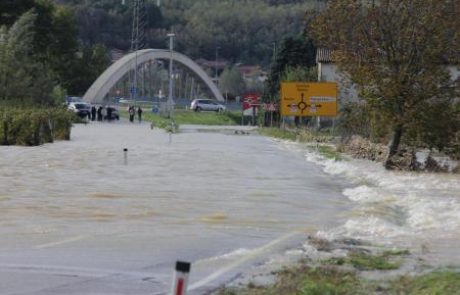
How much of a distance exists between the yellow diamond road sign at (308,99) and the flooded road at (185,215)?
1883 cm

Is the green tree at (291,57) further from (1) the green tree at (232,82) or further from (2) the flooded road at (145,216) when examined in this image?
(1) the green tree at (232,82)

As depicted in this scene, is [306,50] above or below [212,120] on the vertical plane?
above

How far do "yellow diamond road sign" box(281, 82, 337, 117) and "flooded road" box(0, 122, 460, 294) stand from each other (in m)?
18.8

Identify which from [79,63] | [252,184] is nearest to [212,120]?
[79,63]

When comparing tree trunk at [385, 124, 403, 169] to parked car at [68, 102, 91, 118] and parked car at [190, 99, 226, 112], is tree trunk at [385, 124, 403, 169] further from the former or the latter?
parked car at [190, 99, 226, 112]

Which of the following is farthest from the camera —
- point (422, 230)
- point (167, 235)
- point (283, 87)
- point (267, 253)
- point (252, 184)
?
point (283, 87)

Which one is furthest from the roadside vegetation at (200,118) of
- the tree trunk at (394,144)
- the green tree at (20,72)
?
the tree trunk at (394,144)

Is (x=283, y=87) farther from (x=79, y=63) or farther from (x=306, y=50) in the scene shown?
(x=79, y=63)

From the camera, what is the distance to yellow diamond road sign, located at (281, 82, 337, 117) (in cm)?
5609

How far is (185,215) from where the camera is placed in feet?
64.2

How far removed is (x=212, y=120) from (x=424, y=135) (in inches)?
2564

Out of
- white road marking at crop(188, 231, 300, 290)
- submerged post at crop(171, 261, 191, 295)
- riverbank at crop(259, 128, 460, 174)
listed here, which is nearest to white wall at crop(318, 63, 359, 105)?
riverbank at crop(259, 128, 460, 174)

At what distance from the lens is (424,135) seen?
1359 inches

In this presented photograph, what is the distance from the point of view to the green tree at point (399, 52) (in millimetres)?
33562
